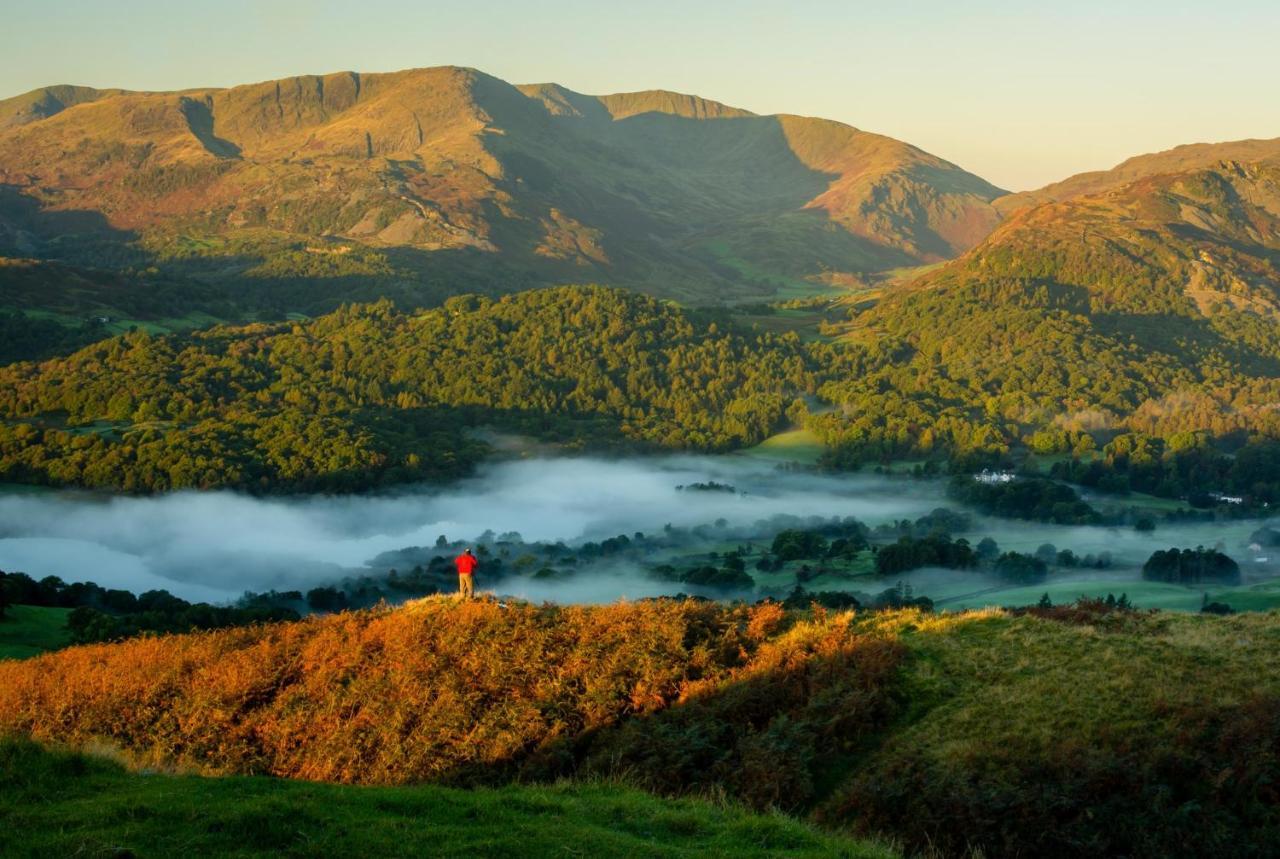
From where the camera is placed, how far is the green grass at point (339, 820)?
597 inches

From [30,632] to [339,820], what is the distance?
148ft

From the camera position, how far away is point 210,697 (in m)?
25.3

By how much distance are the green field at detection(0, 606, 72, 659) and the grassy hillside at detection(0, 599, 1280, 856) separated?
24.1 meters

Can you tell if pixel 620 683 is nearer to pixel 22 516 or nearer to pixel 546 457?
pixel 22 516

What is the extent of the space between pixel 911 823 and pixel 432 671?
36.6 feet

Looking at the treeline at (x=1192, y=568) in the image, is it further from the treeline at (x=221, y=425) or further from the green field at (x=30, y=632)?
the treeline at (x=221, y=425)

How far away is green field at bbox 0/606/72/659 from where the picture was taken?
50.2 meters

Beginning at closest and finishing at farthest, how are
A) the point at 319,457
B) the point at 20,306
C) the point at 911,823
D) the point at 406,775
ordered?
the point at 911,823 < the point at 406,775 < the point at 319,457 < the point at 20,306

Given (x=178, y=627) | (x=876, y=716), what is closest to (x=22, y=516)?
(x=178, y=627)

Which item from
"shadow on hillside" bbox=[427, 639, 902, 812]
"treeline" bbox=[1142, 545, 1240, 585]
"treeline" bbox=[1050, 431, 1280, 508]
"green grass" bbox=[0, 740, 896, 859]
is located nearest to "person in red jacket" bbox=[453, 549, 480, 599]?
"shadow on hillside" bbox=[427, 639, 902, 812]

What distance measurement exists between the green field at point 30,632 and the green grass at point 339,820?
113 ft

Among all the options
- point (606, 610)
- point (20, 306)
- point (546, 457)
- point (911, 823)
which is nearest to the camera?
point (911, 823)

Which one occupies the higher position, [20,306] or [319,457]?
[20,306]

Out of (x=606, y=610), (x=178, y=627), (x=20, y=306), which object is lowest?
(x=178, y=627)
